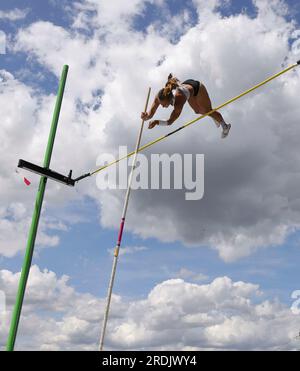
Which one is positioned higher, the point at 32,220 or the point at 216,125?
the point at 216,125

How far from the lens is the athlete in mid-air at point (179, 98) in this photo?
1042cm

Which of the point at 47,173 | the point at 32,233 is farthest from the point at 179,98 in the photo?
the point at 32,233

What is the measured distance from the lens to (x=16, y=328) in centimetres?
1028

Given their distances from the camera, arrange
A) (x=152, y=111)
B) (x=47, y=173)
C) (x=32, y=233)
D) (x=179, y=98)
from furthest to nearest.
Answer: (x=47, y=173), (x=32, y=233), (x=152, y=111), (x=179, y=98)

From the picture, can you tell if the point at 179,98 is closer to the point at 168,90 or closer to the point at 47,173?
the point at 168,90

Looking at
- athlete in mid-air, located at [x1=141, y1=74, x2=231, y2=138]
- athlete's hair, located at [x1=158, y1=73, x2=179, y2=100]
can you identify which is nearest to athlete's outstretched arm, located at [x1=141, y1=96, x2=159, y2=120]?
athlete in mid-air, located at [x1=141, y1=74, x2=231, y2=138]

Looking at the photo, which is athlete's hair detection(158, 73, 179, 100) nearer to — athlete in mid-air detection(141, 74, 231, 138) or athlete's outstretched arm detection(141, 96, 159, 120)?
athlete in mid-air detection(141, 74, 231, 138)

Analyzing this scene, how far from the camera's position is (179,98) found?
10.4 meters

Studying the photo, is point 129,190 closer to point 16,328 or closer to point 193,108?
point 193,108

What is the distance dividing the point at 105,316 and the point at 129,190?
242cm

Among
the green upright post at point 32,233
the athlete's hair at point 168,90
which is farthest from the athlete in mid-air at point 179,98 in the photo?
the green upright post at point 32,233

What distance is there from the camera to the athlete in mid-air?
10.4 metres

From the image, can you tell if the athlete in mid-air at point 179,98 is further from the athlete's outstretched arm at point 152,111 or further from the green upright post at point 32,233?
the green upright post at point 32,233
